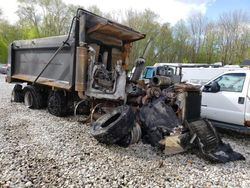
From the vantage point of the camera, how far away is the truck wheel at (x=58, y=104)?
7.82m

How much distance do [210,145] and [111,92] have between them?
2464 millimetres

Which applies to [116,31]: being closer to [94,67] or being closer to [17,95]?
[94,67]

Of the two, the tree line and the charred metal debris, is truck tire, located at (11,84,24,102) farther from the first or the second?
the tree line

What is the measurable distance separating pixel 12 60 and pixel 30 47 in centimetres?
148

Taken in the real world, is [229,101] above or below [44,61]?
below

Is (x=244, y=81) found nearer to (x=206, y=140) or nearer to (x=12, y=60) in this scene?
(x=206, y=140)

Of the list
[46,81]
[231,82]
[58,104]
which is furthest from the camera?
[46,81]

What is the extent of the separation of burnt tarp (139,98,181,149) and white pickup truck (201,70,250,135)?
1883 millimetres

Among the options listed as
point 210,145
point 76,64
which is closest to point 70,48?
point 76,64

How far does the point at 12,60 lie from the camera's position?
10234 millimetres

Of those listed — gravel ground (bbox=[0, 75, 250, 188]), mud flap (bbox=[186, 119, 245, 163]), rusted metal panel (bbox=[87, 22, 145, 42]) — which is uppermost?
rusted metal panel (bbox=[87, 22, 145, 42])

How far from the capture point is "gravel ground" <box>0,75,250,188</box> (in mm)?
3992

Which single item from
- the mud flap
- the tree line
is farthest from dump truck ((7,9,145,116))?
the tree line

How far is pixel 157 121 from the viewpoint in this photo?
5715mm
